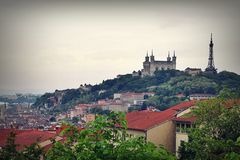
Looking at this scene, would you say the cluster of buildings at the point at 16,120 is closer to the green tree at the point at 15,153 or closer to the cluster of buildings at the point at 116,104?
the cluster of buildings at the point at 116,104

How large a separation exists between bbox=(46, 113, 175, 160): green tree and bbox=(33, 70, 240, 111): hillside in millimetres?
49563

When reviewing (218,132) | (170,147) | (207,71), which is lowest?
(170,147)

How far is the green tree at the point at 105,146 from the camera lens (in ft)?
14.4

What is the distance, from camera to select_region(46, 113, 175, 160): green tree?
438 cm

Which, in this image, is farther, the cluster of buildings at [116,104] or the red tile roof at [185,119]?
the cluster of buildings at [116,104]

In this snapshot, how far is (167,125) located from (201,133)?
462 centimetres

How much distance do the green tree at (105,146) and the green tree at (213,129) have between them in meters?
4.21

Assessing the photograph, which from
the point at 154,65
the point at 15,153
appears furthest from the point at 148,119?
the point at 154,65

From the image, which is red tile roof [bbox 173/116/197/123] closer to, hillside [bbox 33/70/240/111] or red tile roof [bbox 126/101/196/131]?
red tile roof [bbox 126/101/196/131]

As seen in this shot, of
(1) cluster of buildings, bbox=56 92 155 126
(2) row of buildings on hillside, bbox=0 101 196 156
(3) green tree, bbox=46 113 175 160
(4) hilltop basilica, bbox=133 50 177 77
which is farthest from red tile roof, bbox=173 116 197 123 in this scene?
(4) hilltop basilica, bbox=133 50 177 77

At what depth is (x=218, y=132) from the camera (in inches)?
400

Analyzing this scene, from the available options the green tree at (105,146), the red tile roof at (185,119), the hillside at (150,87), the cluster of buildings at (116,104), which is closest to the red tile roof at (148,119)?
the red tile roof at (185,119)

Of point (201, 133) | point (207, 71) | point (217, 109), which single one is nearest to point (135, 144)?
point (201, 133)

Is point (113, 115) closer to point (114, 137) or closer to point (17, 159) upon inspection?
point (114, 137)
